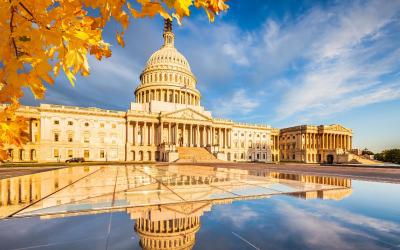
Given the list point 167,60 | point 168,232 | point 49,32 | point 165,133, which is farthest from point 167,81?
point 49,32

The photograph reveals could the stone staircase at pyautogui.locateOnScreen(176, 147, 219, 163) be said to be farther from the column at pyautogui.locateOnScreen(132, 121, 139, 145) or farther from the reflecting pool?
the reflecting pool

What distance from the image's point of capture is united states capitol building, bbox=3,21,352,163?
60500 mm

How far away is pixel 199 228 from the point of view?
3.80 meters

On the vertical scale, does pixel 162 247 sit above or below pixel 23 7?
below

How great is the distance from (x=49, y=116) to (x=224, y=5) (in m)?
70.4

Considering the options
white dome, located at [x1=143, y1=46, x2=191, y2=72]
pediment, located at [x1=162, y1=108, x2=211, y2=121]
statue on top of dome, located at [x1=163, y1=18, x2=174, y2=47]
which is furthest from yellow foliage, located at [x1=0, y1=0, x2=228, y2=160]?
statue on top of dome, located at [x1=163, y1=18, x2=174, y2=47]

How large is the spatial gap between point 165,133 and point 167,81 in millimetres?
23313

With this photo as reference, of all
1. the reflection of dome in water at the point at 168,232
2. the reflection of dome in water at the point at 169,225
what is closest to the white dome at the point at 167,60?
the reflection of dome in water at the point at 169,225

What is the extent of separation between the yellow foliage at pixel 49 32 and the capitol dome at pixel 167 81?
82766 millimetres

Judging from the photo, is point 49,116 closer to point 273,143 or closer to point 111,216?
point 111,216

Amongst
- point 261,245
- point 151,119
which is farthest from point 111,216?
point 151,119

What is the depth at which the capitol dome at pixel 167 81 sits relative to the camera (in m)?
84.4

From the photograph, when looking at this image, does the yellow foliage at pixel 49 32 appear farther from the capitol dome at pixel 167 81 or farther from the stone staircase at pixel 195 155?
the capitol dome at pixel 167 81

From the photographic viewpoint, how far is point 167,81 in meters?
86.7
